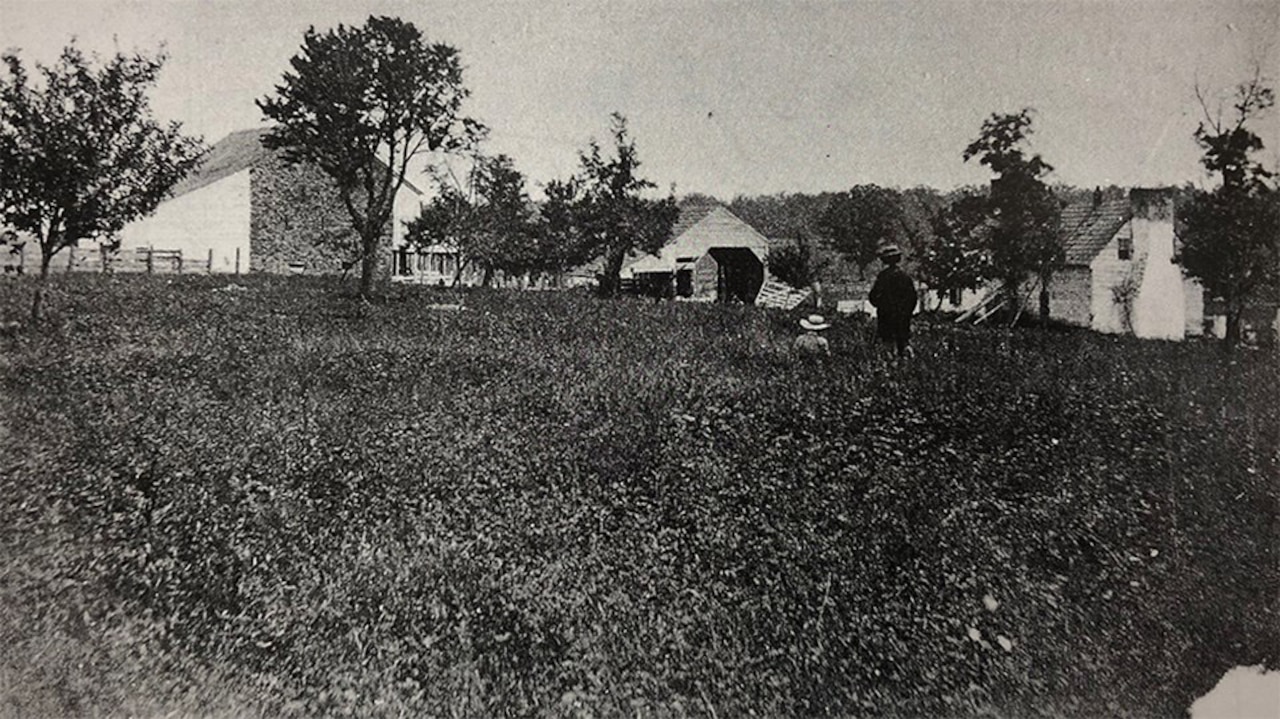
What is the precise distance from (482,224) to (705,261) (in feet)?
37.6

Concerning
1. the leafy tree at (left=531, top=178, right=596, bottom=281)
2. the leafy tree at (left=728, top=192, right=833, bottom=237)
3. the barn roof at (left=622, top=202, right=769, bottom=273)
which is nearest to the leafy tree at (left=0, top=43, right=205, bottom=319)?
the leafy tree at (left=531, top=178, right=596, bottom=281)

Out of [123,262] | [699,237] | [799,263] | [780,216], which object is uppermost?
[780,216]

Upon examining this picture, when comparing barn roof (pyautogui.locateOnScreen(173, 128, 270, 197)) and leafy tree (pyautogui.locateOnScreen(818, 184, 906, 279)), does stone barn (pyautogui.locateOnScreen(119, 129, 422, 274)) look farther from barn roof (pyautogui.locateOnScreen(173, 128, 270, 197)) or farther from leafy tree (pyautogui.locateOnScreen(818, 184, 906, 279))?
leafy tree (pyautogui.locateOnScreen(818, 184, 906, 279))

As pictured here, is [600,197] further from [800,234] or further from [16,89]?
[16,89]

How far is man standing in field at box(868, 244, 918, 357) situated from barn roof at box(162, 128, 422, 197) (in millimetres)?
7130

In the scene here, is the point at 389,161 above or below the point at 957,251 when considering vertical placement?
above

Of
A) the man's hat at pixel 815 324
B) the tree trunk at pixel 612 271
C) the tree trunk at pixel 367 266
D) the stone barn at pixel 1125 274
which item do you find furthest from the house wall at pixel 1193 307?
the tree trunk at pixel 367 266

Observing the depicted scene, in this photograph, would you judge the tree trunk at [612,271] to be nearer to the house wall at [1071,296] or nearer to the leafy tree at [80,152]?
the house wall at [1071,296]

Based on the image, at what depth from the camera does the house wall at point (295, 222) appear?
590 inches

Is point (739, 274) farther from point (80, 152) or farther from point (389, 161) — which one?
point (80, 152)

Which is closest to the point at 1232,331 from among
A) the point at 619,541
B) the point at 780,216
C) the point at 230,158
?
the point at 619,541

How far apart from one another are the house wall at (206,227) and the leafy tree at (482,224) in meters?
4.40

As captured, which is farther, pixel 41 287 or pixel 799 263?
pixel 799 263

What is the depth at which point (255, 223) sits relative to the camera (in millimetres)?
16750
